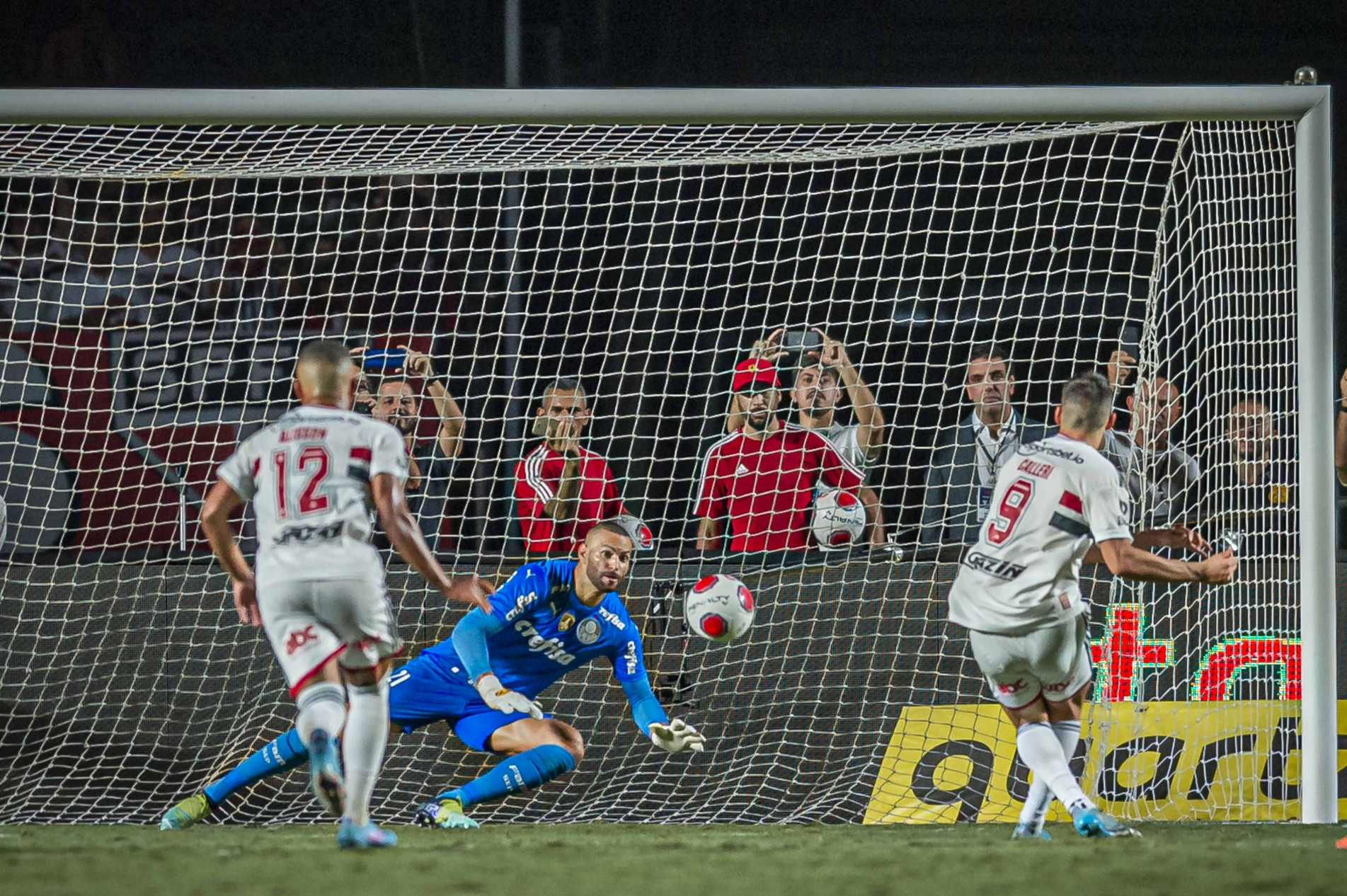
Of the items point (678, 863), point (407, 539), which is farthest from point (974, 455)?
point (407, 539)

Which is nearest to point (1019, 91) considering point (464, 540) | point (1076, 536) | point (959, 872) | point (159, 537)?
point (1076, 536)

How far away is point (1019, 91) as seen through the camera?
4.72 m

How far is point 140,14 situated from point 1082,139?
5.61 m

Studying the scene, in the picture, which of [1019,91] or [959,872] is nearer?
[959,872]

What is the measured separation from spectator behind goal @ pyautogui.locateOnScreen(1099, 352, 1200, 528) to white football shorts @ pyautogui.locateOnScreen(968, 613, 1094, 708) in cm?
99

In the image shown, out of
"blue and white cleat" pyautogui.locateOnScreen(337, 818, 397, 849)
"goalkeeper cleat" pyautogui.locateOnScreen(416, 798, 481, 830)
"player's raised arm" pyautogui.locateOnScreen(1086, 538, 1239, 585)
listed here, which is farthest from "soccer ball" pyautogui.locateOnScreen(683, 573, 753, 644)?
"blue and white cleat" pyautogui.locateOnScreen(337, 818, 397, 849)

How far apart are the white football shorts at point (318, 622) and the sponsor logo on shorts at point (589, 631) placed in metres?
1.73

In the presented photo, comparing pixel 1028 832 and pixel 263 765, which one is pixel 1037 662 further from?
pixel 263 765

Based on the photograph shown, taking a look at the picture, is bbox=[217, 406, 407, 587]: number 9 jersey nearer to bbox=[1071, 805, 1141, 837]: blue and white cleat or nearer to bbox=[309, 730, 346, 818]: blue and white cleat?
bbox=[309, 730, 346, 818]: blue and white cleat

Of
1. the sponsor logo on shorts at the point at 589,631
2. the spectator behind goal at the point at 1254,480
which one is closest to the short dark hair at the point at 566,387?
the sponsor logo on shorts at the point at 589,631

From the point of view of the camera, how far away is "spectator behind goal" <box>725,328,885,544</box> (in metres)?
5.51

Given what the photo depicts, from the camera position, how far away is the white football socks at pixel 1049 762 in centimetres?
414

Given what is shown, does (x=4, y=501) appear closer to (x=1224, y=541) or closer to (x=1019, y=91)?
(x=1019, y=91)

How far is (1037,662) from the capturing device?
4.34 m
